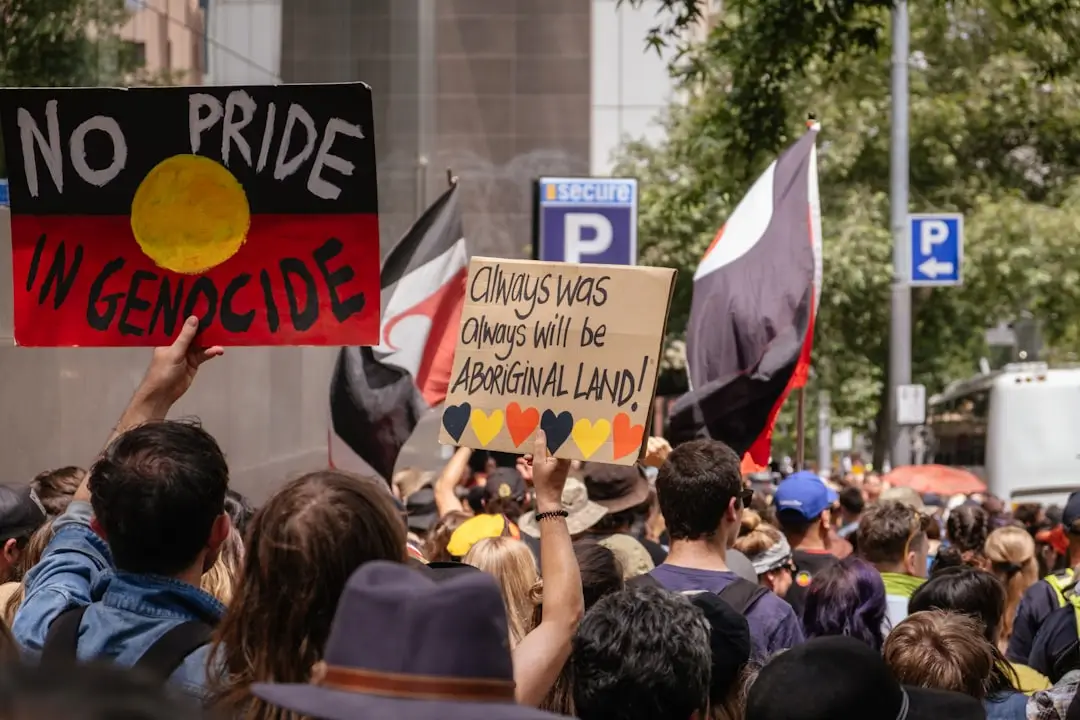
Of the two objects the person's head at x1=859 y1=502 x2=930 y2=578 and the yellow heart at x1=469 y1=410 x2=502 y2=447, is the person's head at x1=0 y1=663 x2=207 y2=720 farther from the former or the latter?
the person's head at x1=859 y1=502 x2=930 y2=578

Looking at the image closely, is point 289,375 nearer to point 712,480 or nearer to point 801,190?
point 801,190

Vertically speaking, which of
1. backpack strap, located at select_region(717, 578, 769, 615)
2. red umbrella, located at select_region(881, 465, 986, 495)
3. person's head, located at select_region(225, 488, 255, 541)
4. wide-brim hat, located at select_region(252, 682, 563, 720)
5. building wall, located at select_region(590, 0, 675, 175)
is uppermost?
building wall, located at select_region(590, 0, 675, 175)

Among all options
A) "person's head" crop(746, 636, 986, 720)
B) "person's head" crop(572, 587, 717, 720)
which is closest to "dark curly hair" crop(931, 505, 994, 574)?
"person's head" crop(572, 587, 717, 720)

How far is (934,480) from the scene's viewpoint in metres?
16.6

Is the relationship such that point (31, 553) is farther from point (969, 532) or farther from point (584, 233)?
point (584, 233)

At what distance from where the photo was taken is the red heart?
425cm

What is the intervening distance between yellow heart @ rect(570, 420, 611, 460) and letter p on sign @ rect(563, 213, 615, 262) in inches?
485

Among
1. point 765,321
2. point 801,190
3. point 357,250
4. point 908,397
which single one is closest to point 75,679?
point 357,250

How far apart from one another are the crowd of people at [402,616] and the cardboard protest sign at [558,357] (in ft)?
0.70

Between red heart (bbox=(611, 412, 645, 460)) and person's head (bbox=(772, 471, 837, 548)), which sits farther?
person's head (bbox=(772, 471, 837, 548))

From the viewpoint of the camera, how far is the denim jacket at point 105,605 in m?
2.97

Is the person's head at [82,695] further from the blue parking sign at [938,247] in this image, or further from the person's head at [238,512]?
the blue parking sign at [938,247]

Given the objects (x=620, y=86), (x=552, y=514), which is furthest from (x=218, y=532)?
(x=620, y=86)

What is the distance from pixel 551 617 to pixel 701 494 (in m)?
1.52
